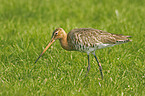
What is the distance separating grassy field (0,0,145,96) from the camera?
591cm

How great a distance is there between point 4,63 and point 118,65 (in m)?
2.88

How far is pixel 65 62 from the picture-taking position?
7020mm

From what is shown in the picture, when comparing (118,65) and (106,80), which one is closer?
(106,80)

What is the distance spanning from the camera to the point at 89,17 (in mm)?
10703

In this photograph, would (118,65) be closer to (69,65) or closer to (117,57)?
(117,57)

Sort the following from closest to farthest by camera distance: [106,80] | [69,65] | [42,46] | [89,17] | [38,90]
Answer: [38,90]
[106,80]
[69,65]
[42,46]
[89,17]

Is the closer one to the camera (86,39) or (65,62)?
Answer: (86,39)

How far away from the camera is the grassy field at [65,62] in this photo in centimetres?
591

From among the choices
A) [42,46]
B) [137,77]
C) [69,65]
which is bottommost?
[137,77]

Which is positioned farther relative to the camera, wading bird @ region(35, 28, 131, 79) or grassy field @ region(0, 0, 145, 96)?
wading bird @ region(35, 28, 131, 79)

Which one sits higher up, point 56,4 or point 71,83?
point 56,4

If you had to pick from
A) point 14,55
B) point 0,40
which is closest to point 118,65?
point 14,55

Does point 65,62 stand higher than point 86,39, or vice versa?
Result: point 86,39

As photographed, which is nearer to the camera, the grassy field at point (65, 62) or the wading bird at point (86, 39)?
the grassy field at point (65, 62)
